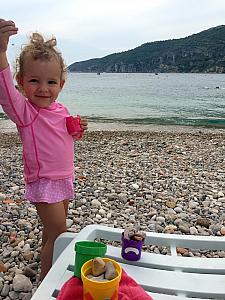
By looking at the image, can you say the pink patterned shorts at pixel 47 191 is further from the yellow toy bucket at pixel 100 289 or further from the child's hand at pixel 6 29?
the child's hand at pixel 6 29

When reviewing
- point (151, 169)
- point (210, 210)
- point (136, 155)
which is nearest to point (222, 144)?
point (136, 155)

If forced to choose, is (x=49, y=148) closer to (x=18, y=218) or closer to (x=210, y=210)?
(x=18, y=218)

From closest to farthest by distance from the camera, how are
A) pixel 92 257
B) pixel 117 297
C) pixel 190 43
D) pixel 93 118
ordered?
pixel 117 297
pixel 92 257
pixel 93 118
pixel 190 43

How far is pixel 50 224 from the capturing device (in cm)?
258

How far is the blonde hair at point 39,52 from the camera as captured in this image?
244 centimetres

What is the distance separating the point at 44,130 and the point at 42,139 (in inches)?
2.3

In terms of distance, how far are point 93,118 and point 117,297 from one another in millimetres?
18972

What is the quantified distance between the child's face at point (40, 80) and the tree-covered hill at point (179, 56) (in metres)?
106

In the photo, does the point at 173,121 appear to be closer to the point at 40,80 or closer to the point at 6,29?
the point at 40,80

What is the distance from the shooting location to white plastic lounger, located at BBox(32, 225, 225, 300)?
2116mm

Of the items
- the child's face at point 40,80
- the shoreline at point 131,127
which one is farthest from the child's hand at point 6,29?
the shoreline at point 131,127

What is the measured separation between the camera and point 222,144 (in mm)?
10727

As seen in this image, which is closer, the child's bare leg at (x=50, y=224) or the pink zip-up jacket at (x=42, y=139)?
the pink zip-up jacket at (x=42, y=139)

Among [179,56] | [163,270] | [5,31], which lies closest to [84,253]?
[163,270]
